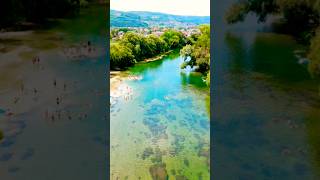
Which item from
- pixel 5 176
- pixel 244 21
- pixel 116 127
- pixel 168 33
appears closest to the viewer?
pixel 5 176

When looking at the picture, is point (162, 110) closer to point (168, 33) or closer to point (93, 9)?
point (168, 33)

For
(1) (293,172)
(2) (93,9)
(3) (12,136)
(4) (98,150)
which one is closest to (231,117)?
(1) (293,172)

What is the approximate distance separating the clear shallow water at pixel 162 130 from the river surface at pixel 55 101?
111 centimetres

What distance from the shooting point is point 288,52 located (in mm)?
4375

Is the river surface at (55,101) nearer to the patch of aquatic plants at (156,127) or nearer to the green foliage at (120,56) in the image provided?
the patch of aquatic plants at (156,127)

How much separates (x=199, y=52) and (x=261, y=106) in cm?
197

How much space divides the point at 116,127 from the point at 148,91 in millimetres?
748

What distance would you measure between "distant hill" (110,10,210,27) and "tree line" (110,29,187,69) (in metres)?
0.18

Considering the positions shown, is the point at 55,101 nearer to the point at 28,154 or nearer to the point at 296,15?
the point at 28,154

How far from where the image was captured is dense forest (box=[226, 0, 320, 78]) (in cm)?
428

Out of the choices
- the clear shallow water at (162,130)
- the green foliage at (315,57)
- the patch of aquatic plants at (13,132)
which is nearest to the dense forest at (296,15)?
the green foliage at (315,57)

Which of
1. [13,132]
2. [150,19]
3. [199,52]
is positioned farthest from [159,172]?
[150,19]

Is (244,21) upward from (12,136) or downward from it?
upward

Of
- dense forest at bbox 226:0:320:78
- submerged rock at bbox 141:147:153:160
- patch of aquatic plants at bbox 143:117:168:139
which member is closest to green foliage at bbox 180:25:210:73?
patch of aquatic plants at bbox 143:117:168:139
